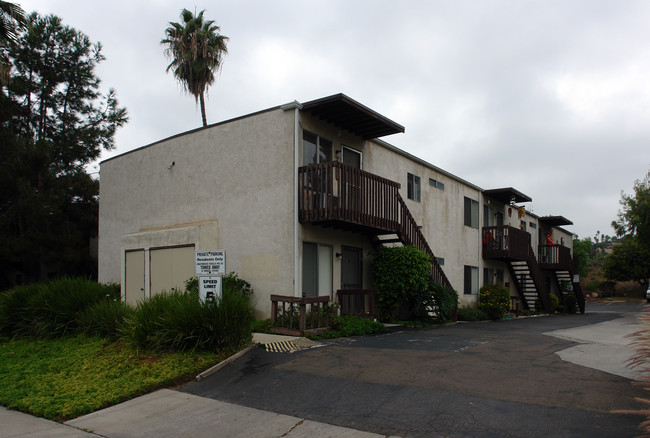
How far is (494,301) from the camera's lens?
69.7 ft

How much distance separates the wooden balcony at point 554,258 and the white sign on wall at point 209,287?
2549 cm

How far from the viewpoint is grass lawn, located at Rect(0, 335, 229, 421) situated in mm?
7383

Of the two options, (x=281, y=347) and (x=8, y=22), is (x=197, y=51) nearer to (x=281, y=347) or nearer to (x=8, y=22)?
(x=8, y=22)

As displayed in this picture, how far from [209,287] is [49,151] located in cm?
1600

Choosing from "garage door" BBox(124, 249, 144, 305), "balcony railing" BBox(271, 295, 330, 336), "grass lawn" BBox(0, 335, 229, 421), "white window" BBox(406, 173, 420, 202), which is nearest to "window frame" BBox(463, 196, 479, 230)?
"white window" BBox(406, 173, 420, 202)

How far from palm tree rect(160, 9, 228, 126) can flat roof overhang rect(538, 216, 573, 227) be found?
72.6 feet

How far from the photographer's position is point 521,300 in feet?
89.0

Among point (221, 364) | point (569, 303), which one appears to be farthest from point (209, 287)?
point (569, 303)

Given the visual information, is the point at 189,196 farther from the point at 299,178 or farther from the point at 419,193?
the point at 419,193

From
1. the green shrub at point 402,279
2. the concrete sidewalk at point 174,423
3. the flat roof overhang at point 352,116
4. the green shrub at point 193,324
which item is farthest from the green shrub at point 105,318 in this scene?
the green shrub at point 402,279

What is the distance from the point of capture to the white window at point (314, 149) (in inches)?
574

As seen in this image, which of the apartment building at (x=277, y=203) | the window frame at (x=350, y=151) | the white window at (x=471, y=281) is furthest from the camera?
the white window at (x=471, y=281)

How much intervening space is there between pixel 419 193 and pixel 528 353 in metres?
10.7

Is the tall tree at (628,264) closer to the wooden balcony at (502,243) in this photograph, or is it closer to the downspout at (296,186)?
the wooden balcony at (502,243)
